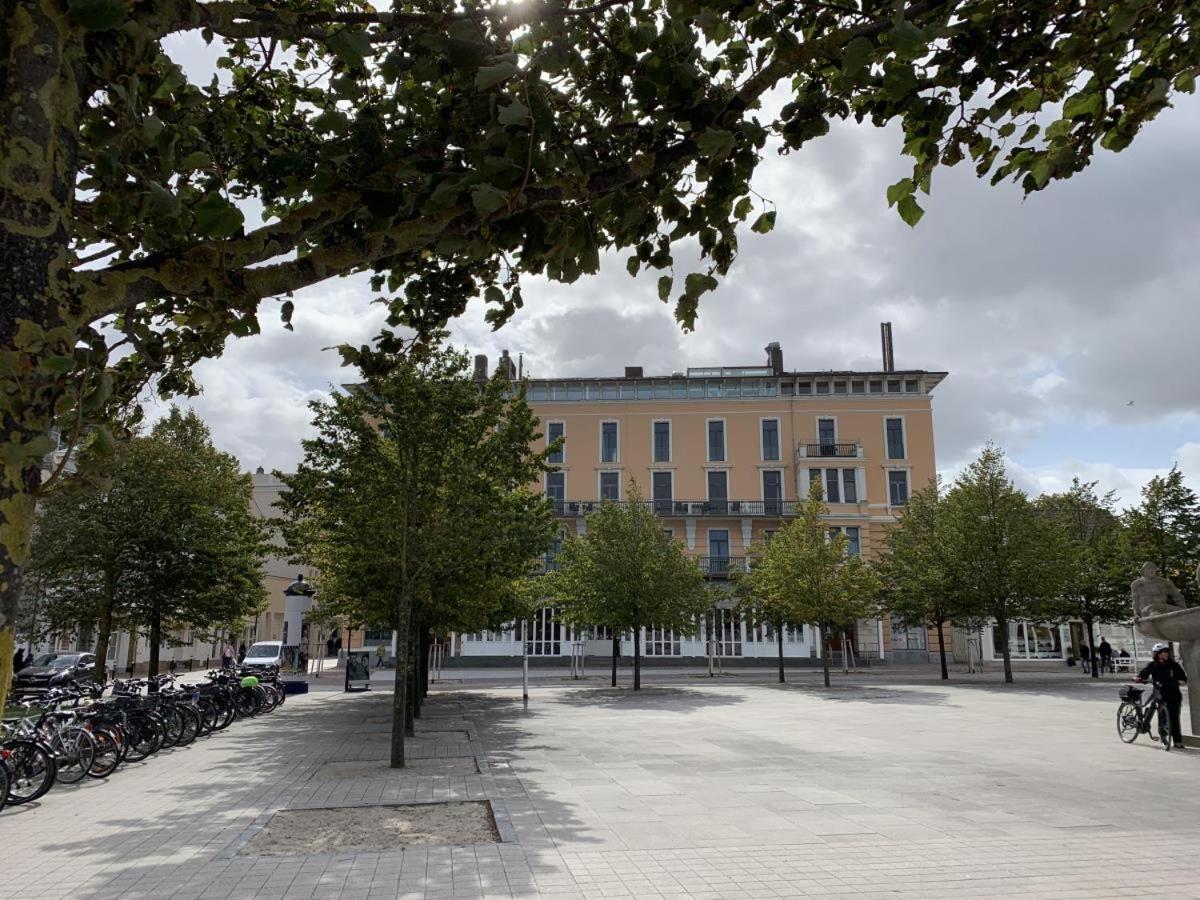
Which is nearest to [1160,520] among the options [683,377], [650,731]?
[683,377]

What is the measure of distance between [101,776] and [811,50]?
12.6 metres

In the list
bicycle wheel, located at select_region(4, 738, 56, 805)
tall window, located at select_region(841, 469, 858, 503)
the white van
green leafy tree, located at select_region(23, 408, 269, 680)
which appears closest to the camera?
bicycle wheel, located at select_region(4, 738, 56, 805)

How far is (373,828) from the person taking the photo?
8.12 meters

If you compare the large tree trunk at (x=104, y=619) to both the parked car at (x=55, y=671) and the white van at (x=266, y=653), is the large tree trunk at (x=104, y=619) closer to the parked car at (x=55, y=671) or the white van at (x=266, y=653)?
the parked car at (x=55, y=671)

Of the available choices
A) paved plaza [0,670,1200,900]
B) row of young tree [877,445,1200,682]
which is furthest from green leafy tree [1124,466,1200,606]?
paved plaza [0,670,1200,900]

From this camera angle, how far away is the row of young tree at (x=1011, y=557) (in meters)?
31.5

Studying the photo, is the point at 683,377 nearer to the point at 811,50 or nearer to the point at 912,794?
the point at 912,794

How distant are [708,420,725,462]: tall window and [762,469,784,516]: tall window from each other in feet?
9.44

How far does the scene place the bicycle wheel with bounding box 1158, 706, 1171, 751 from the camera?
46.0 ft

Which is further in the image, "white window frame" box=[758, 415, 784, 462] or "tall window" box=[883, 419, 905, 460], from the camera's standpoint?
"white window frame" box=[758, 415, 784, 462]

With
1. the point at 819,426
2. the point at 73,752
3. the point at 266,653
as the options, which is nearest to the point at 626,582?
the point at 266,653

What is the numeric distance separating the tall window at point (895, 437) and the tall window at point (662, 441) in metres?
12.9

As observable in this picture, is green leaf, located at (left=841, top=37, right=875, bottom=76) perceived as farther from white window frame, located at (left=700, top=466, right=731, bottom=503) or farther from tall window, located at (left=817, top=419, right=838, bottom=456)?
tall window, located at (left=817, top=419, right=838, bottom=456)

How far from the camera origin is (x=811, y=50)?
3752 mm
